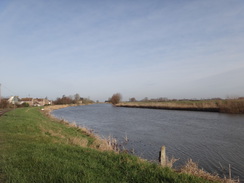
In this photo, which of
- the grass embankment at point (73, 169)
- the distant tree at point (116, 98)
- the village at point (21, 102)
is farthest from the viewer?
the distant tree at point (116, 98)

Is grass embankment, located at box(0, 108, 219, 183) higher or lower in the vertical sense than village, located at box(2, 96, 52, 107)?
lower

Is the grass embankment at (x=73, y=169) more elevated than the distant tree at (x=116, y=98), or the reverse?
the distant tree at (x=116, y=98)

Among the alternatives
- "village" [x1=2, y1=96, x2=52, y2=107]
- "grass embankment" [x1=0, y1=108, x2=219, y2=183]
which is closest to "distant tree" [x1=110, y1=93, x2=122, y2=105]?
"village" [x1=2, y1=96, x2=52, y2=107]

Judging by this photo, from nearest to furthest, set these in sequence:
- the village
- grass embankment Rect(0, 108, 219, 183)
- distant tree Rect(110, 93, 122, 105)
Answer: grass embankment Rect(0, 108, 219, 183) < the village < distant tree Rect(110, 93, 122, 105)

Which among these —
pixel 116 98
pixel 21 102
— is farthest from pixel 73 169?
pixel 21 102

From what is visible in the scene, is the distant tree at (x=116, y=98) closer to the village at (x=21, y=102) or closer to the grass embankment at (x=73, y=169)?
the village at (x=21, y=102)

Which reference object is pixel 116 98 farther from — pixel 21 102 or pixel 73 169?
pixel 73 169

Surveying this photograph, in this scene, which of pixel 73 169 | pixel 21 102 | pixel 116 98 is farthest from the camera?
pixel 21 102

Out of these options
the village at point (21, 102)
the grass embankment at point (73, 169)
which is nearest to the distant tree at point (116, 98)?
the village at point (21, 102)

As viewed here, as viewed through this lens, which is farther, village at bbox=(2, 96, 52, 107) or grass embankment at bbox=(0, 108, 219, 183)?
village at bbox=(2, 96, 52, 107)

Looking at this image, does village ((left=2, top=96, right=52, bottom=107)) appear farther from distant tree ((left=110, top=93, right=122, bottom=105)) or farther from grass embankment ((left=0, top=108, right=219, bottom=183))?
grass embankment ((left=0, top=108, right=219, bottom=183))

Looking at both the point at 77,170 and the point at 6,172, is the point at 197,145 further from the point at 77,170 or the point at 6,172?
the point at 6,172

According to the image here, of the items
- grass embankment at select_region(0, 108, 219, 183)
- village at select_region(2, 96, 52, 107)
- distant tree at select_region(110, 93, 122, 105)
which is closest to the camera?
grass embankment at select_region(0, 108, 219, 183)

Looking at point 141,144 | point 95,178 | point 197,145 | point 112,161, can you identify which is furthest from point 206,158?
point 95,178
